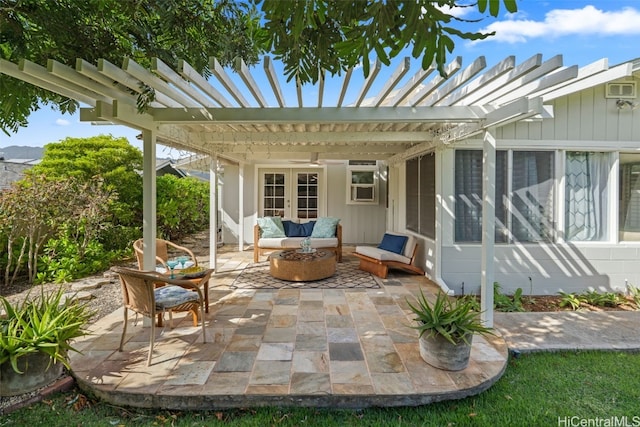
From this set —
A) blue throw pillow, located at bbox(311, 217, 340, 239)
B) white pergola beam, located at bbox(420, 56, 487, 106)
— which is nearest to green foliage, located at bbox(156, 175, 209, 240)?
blue throw pillow, located at bbox(311, 217, 340, 239)

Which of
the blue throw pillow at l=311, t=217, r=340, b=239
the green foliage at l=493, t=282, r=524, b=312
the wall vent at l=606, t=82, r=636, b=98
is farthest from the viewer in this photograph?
the blue throw pillow at l=311, t=217, r=340, b=239

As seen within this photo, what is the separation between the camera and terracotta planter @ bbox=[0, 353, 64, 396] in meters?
2.32

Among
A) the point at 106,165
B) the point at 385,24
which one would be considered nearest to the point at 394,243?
Result: the point at 385,24

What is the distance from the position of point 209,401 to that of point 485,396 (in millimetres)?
2183

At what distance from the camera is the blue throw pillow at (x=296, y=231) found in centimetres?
742

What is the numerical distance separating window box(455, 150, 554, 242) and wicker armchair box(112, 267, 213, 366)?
13.4 ft

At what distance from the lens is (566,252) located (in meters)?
4.98

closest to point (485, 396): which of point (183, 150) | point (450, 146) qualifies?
point (450, 146)

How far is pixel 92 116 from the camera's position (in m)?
3.29

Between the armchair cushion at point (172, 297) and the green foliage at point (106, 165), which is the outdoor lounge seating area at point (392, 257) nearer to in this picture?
the armchair cushion at point (172, 297)

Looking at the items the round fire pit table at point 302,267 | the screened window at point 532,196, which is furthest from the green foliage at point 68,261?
the screened window at point 532,196

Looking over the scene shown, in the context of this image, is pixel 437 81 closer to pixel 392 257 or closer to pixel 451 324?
pixel 451 324

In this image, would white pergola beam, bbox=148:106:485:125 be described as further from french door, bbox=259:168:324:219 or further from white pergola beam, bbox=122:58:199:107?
french door, bbox=259:168:324:219

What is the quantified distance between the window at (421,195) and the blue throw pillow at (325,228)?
166 cm
